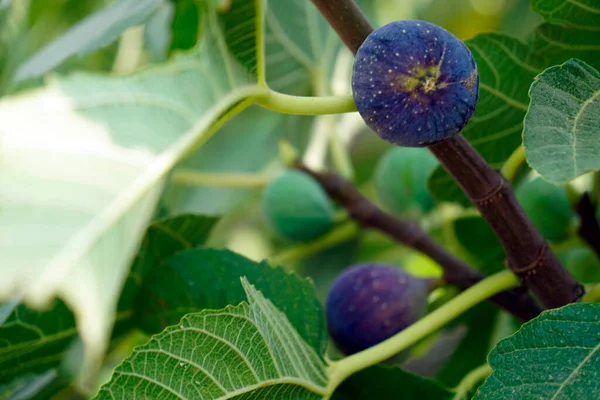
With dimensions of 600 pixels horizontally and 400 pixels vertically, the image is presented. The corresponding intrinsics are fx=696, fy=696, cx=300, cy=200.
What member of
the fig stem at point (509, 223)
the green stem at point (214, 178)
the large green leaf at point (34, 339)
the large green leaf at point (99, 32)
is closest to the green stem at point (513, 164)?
the fig stem at point (509, 223)

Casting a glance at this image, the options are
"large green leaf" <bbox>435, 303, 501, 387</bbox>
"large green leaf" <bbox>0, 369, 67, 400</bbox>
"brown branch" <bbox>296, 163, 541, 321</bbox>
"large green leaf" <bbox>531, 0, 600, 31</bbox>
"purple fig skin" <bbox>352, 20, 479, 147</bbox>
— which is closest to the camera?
"purple fig skin" <bbox>352, 20, 479, 147</bbox>

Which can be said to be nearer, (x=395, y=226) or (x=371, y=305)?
(x=371, y=305)

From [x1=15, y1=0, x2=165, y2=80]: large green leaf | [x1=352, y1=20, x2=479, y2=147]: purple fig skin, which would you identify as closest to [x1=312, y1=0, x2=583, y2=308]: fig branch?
[x1=352, y1=20, x2=479, y2=147]: purple fig skin

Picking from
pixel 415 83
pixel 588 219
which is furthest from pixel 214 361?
pixel 588 219

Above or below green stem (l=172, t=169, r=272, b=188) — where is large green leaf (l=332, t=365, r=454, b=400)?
below

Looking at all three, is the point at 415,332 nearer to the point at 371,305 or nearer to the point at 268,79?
the point at 371,305

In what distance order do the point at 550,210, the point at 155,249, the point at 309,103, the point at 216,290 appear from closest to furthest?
the point at 309,103 → the point at 216,290 → the point at 155,249 → the point at 550,210

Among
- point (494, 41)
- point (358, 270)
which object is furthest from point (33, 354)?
point (494, 41)

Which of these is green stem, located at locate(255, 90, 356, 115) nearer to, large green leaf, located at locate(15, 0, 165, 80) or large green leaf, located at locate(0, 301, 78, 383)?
large green leaf, located at locate(15, 0, 165, 80)
